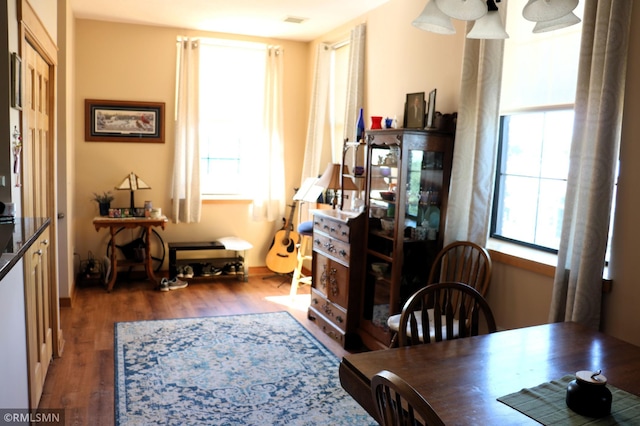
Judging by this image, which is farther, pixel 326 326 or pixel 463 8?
pixel 326 326

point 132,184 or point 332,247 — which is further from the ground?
point 132,184

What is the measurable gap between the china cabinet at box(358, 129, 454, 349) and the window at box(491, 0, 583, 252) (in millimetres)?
373

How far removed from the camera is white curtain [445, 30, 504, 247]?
3.11 m

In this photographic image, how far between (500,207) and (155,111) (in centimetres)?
378

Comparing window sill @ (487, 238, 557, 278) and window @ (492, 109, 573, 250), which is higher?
window @ (492, 109, 573, 250)

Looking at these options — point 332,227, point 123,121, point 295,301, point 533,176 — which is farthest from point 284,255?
point 533,176

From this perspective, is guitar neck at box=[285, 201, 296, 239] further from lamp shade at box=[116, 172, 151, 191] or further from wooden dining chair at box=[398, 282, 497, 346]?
wooden dining chair at box=[398, 282, 497, 346]

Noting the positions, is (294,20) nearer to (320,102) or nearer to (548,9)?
(320,102)

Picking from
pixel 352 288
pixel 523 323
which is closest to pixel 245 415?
pixel 352 288

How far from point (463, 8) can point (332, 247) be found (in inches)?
100

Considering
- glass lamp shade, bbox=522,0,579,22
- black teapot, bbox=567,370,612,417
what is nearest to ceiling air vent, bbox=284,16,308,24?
glass lamp shade, bbox=522,0,579,22

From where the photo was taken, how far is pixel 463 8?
1.65m

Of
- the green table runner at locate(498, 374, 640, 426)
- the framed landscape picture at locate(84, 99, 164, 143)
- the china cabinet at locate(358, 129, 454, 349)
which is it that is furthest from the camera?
the framed landscape picture at locate(84, 99, 164, 143)

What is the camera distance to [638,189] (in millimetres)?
2336
